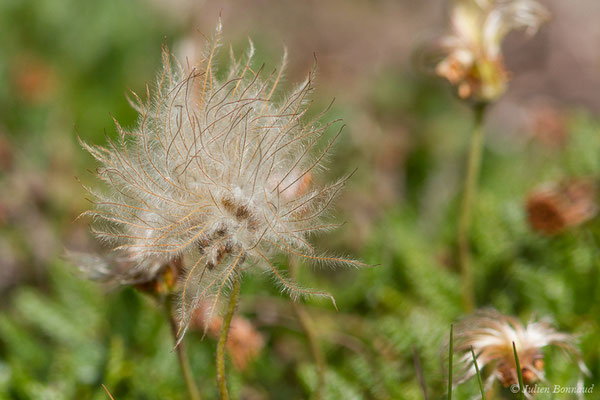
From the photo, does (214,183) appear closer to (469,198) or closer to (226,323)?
(226,323)

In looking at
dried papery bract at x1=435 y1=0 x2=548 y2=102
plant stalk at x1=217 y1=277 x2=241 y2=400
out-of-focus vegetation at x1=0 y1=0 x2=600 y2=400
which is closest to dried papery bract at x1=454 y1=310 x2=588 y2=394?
out-of-focus vegetation at x1=0 y1=0 x2=600 y2=400

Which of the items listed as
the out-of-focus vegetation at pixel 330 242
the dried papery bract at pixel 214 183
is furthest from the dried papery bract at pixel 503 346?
the dried papery bract at pixel 214 183

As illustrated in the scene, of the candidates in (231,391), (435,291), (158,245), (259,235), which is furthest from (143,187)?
(435,291)

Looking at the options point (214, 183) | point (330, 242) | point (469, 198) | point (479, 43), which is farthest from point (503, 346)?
point (330, 242)

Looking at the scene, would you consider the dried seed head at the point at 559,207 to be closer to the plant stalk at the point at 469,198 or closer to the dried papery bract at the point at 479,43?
the plant stalk at the point at 469,198

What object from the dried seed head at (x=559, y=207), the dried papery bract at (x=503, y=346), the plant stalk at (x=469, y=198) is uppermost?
the dried seed head at (x=559, y=207)

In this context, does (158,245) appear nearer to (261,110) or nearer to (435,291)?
(261,110)

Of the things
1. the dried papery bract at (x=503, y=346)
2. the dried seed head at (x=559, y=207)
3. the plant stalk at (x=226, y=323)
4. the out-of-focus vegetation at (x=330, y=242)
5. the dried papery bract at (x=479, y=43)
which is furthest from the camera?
the dried seed head at (x=559, y=207)
